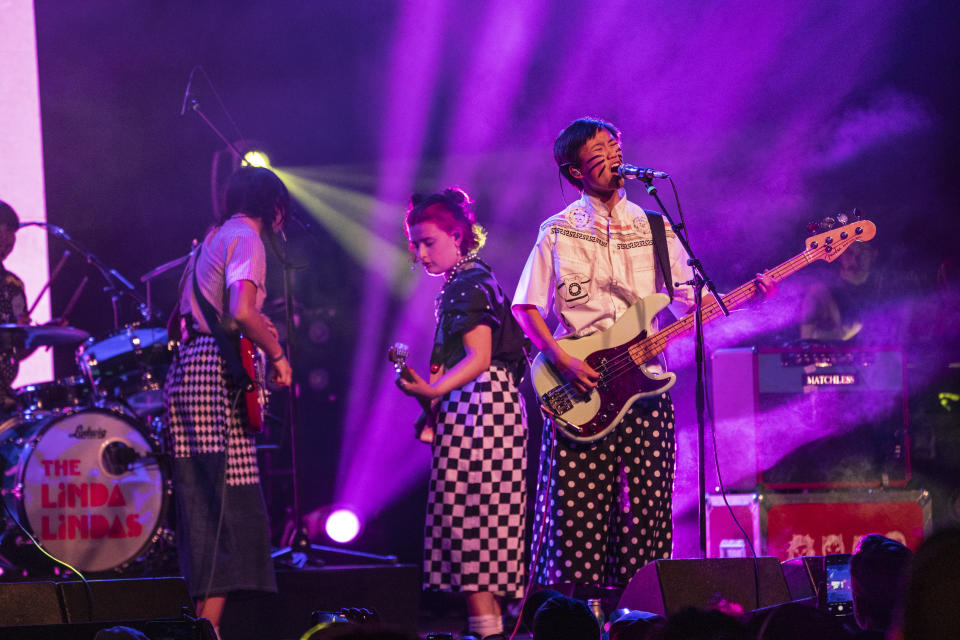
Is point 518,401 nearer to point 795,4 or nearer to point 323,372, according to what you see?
point 323,372

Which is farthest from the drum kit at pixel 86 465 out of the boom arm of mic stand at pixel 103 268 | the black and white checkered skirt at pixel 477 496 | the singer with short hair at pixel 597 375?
the singer with short hair at pixel 597 375

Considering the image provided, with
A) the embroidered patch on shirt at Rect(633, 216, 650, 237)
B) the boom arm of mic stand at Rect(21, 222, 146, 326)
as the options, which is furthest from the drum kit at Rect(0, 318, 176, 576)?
the embroidered patch on shirt at Rect(633, 216, 650, 237)

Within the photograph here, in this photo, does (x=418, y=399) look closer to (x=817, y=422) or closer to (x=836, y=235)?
(x=836, y=235)

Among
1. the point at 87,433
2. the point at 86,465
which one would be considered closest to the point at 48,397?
the point at 87,433

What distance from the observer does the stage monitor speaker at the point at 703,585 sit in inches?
114

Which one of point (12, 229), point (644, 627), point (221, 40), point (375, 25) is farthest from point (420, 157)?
point (644, 627)

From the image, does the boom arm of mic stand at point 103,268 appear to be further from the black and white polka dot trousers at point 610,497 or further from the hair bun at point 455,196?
the black and white polka dot trousers at point 610,497

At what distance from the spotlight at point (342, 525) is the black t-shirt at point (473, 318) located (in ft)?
7.21

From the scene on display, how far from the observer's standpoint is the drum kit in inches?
207

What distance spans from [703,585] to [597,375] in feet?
3.04

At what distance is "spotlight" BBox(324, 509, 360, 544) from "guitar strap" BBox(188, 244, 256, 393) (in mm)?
1902

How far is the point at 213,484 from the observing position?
428 centimetres

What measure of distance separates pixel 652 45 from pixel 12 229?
13.6ft

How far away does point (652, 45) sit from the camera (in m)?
6.89
